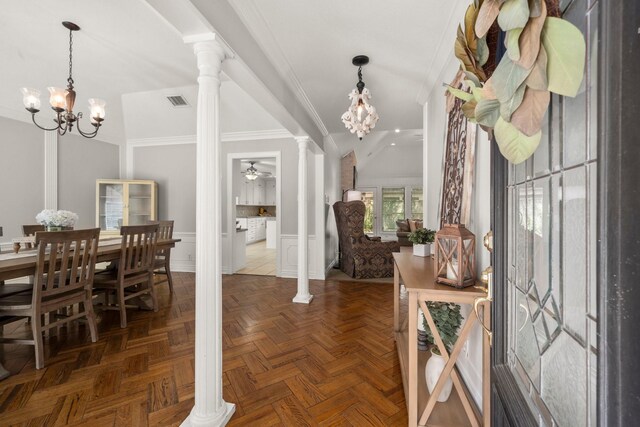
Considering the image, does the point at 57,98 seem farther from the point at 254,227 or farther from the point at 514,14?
the point at 254,227

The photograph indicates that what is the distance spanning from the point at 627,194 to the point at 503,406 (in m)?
0.66

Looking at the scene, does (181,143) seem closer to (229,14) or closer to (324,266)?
(324,266)

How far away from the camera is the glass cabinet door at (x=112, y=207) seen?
4668 millimetres

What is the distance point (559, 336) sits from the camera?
0.53 m

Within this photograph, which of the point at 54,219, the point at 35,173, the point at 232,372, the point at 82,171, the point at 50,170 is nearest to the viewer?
the point at 232,372

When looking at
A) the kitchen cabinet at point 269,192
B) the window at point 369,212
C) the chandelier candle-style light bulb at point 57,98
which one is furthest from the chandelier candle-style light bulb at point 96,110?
the kitchen cabinet at point 269,192

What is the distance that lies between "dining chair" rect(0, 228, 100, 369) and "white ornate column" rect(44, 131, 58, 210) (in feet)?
7.01

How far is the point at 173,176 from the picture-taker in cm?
499

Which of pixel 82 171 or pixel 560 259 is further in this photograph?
pixel 82 171

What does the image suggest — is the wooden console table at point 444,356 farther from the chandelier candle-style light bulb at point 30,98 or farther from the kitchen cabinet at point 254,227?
the kitchen cabinet at point 254,227

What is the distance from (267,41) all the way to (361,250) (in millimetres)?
3436

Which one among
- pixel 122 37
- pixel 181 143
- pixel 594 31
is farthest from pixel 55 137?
pixel 594 31

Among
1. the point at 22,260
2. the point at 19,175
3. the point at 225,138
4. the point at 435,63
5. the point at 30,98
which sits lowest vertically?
the point at 22,260

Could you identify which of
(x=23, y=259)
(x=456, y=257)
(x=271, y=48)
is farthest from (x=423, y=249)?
(x=23, y=259)
